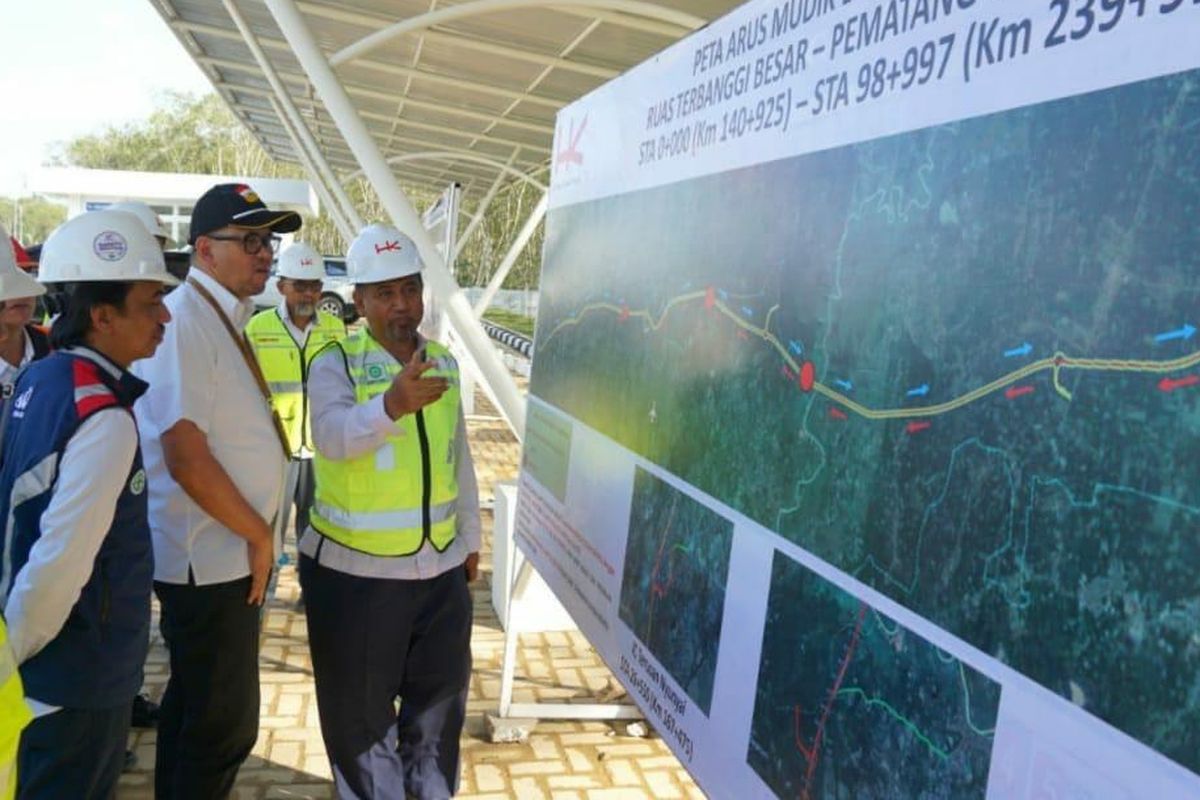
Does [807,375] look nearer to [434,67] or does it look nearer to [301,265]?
[301,265]

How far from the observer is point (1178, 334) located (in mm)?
976

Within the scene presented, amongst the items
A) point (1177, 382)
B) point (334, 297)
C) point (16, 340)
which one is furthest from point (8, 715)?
point (334, 297)

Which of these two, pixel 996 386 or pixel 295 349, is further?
pixel 295 349

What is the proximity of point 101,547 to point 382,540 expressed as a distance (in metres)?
0.91

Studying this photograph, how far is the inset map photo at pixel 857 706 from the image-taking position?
1.24 m

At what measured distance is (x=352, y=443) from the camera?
9.67 feet

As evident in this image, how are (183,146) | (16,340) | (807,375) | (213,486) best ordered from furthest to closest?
(183,146), (16,340), (213,486), (807,375)

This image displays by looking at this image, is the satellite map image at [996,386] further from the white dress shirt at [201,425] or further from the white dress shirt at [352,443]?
the white dress shirt at [201,425]

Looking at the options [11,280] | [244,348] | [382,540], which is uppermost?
[11,280]

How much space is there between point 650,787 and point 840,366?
9.31 ft

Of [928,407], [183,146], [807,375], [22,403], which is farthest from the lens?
[183,146]

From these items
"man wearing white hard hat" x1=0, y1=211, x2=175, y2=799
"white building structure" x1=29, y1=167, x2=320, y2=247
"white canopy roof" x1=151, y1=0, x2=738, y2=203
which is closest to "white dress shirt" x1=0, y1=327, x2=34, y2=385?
"man wearing white hard hat" x1=0, y1=211, x2=175, y2=799

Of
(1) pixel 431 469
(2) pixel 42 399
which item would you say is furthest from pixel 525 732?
(2) pixel 42 399

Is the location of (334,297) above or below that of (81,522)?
below
